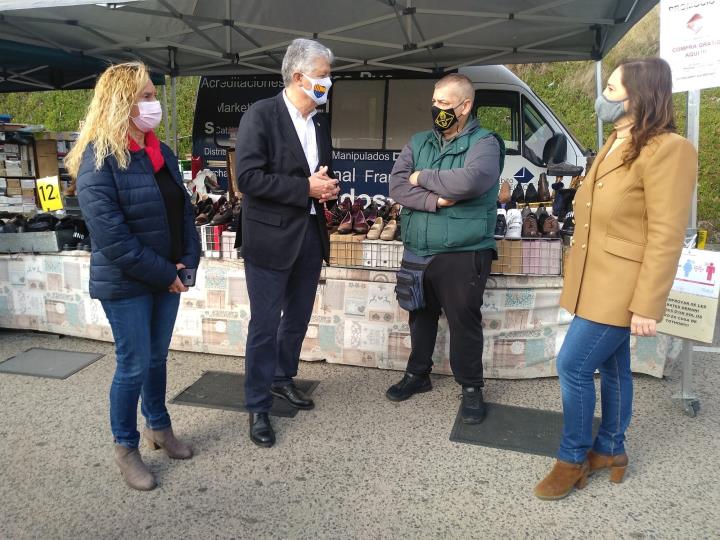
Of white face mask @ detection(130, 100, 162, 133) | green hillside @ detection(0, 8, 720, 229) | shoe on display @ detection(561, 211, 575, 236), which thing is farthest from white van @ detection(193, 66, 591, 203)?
green hillside @ detection(0, 8, 720, 229)

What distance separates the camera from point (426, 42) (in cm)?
645

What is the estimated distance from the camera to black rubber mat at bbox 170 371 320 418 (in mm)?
3482

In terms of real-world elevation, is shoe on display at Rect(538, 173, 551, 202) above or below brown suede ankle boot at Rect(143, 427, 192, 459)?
above

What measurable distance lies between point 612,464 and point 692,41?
226 centimetres

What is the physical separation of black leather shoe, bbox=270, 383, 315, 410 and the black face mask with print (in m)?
Result: 1.77

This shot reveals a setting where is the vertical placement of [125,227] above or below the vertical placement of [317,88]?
below

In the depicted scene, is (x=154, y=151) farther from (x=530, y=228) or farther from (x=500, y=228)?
(x=530, y=228)

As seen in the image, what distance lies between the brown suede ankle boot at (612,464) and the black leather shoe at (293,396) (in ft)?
5.20

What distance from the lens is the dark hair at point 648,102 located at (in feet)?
7.25

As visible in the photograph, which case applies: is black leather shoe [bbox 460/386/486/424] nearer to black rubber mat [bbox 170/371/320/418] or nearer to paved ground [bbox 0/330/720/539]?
paved ground [bbox 0/330/720/539]

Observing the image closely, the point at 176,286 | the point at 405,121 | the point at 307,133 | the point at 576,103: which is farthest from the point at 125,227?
the point at 576,103

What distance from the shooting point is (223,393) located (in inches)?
146

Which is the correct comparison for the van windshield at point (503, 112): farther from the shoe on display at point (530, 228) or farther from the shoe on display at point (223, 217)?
the shoe on display at point (223, 217)

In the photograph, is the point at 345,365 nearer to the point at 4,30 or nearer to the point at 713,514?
the point at 713,514
